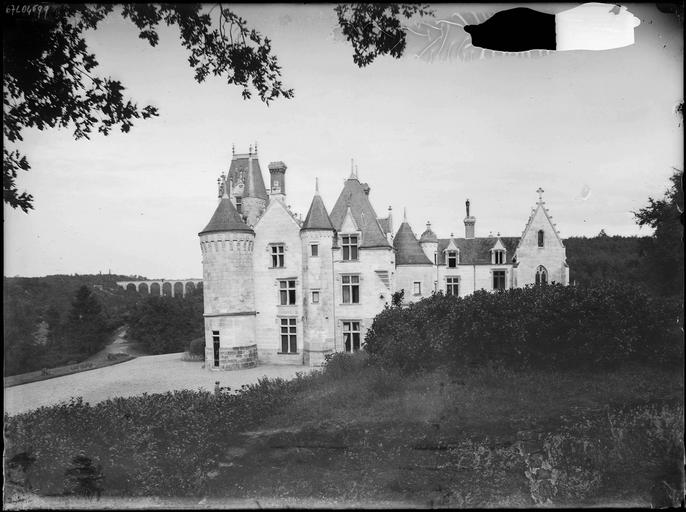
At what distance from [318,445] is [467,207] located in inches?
161

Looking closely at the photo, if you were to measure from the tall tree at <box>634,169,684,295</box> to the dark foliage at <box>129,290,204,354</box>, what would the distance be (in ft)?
28.4

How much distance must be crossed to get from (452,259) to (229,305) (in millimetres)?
7187

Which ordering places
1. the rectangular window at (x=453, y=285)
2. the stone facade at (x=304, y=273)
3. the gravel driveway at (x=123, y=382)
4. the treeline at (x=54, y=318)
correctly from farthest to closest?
the stone facade at (x=304, y=273) < the rectangular window at (x=453, y=285) < the gravel driveway at (x=123, y=382) < the treeline at (x=54, y=318)

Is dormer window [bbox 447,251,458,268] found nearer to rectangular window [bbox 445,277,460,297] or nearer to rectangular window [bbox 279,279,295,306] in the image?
rectangular window [bbox 445,277,460,297]

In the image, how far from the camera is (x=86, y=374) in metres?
6.80

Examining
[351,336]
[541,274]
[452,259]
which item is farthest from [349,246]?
[541,274]

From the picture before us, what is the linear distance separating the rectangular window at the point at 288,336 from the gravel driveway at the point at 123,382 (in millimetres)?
916

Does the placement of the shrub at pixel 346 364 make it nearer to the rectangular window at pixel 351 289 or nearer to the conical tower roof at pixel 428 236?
the conical tower roof at pixel 428 236

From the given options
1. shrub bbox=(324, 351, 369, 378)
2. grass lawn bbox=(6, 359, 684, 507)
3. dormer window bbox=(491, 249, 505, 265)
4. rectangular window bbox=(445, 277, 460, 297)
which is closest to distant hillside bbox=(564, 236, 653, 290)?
grass lawn bbox=(6, 359, 684, 507)

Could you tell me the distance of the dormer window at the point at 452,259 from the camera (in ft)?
25.4

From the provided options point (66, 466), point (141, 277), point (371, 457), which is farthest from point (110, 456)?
point (371, 457)

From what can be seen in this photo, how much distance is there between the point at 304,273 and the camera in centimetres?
1259

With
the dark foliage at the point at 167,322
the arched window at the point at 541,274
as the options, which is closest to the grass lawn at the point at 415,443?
the arched window at the point at 541,274

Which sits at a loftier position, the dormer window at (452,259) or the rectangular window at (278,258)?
the rectangular window at (278,258)
